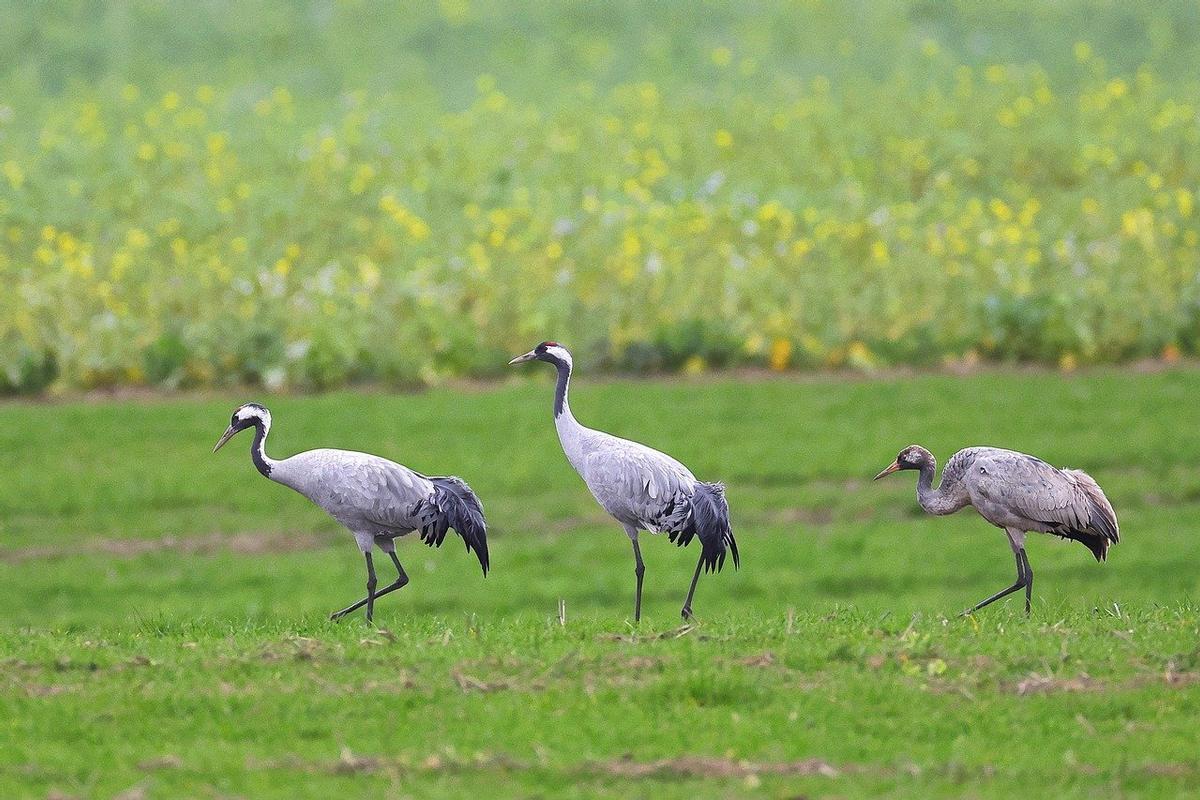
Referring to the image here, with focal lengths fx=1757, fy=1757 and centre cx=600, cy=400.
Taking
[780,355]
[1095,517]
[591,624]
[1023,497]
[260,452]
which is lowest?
[591,624]

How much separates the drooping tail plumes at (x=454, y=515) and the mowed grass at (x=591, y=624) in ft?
1.90

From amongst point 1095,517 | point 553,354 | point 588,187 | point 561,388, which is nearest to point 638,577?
point 561,388

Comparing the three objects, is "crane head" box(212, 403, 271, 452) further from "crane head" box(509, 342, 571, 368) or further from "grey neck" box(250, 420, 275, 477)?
"crane head" box(509, 342, 571, 368)

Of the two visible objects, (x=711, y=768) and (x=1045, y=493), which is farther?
(x=1045, y=493)

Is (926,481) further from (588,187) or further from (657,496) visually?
(588,187)

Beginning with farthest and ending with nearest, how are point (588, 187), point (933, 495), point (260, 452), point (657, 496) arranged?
point (588, 187) → point (933, 495) → point (260, 452) → point (657, 496)

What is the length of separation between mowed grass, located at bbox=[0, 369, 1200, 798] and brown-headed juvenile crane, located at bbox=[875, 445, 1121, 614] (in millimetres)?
487

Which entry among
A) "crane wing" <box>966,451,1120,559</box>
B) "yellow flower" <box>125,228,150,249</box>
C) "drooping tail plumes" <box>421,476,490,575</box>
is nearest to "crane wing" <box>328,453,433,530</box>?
"drooping tail plumes" <box>421,476,490,575</box>

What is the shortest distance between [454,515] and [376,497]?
0.49 m

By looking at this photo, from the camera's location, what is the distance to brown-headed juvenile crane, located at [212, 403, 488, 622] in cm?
1026

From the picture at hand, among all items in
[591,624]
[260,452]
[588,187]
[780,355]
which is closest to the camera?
[591,624]

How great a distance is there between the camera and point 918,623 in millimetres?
9836

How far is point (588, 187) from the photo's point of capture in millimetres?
25594

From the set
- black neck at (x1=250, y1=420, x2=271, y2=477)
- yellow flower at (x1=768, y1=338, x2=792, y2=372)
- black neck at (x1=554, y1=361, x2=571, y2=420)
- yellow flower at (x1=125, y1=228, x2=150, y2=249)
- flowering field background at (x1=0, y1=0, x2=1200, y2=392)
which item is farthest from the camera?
yellow flower at (x1=125, y1=228, x2=150, y2=249)
